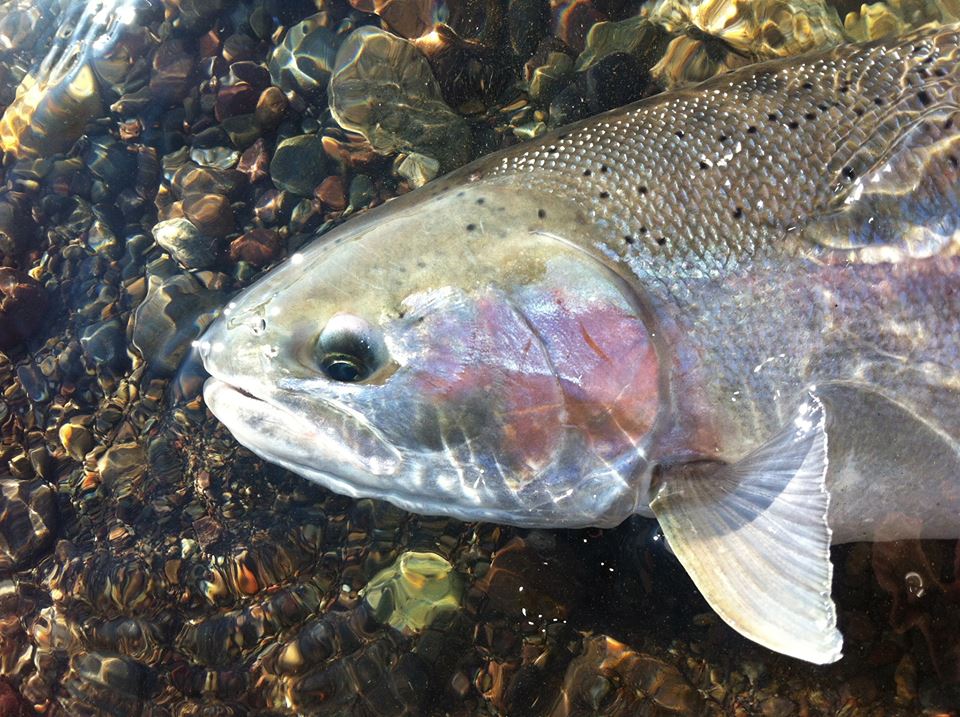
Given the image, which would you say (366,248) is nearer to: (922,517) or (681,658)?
(681,658)

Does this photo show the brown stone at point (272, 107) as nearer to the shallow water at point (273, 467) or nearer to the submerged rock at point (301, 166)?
the shallow water at point (273, 467)

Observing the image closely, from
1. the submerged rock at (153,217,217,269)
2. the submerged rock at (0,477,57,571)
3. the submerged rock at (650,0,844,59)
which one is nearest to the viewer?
the submerged rock at (0,477,57,571)

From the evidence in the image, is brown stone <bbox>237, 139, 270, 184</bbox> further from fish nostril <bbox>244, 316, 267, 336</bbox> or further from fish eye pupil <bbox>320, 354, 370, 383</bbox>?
fish eye pupil <bbox>320, 354, 370, 383</bbox>

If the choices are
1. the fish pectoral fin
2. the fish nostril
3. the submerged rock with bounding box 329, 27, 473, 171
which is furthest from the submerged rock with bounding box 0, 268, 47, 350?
the fish pectoral fin

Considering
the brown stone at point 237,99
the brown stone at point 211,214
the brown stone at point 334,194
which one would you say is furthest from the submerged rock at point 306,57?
the brown stone at point 211,214

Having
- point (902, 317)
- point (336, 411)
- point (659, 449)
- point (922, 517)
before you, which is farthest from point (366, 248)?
point (922, 517)

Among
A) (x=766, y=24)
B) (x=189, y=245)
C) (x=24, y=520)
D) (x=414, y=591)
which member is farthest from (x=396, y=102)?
(x=24, y=520)

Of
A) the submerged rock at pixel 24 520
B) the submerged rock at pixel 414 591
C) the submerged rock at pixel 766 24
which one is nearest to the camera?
the submerged rock at pixel 414 591

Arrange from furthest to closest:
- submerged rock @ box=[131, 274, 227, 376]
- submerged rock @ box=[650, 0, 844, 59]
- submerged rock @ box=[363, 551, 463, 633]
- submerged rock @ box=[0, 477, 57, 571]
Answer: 1. submerged rock @ box=[131, 274, 227, 376]
2. submerged rock @ box=[650, 0, 844, 59]
3. submerged rock @ box=[0, 477, 57, 571]
4. submerged rock @ box=[363, 551, 463, 633]
